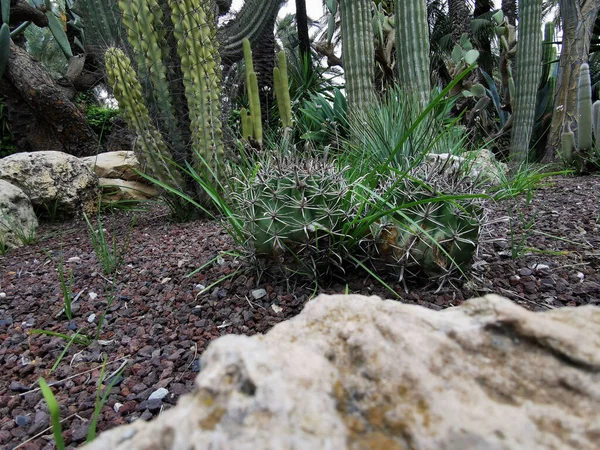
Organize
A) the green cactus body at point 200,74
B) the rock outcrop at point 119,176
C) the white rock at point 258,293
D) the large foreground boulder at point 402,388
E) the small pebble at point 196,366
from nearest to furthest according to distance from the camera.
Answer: the large foreground boulder at point 402,388 < the small pebble at point 196,366 < the white rock at point 258,293 < the green cactus body at point 200,74 < the rock outcrop at point 119,176

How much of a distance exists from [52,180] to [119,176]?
1094 millimetres

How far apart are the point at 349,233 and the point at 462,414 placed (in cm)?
122

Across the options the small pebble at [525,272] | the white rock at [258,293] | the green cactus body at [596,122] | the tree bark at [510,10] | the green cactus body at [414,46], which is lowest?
the small pebble at [525,272]

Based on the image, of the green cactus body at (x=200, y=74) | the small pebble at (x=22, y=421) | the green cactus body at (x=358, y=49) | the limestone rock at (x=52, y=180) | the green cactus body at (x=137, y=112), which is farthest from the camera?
the green cactus body at (x=358, y=49)

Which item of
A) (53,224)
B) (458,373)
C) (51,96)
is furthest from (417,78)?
(51,96)

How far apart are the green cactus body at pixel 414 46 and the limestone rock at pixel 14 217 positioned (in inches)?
141

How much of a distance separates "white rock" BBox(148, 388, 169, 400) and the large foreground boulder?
0.70 meters

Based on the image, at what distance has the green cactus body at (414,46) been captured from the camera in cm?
411

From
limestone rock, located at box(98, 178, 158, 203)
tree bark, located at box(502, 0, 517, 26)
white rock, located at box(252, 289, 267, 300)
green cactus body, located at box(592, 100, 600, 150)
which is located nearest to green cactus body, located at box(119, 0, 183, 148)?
limestone rock, located at box(98, 178, 158, 203)

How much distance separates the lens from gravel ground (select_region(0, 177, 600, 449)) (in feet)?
4.00

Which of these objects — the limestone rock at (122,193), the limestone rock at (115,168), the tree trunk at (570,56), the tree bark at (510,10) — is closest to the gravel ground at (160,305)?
the limestone rock at (122,193)

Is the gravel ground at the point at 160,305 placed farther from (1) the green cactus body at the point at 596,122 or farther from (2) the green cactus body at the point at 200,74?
(1) the green cactus body at the point at 596,122

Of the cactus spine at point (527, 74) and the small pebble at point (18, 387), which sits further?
A: the cactus spine at point (527, 74)

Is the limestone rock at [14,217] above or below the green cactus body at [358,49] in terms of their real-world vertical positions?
below
